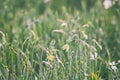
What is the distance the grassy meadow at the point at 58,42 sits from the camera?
8.93 feet

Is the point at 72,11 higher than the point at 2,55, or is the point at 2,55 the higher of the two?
the point at 72,11

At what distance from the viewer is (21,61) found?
113 inches

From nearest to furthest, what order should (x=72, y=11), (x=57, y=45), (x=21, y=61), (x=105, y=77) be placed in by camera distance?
(x=21, y=61) < (x=105, y=77) < (x=57, y=45) < (x=72, y=11)

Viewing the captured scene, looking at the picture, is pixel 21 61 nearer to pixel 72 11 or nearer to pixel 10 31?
pixel 10 31

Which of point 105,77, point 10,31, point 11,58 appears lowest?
point 105,77

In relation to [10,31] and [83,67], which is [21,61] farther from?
[10,31]

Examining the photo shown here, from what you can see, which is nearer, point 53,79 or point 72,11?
point 53,79

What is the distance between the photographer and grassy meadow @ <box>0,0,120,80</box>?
107 inches

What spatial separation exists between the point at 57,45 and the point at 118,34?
0.80m

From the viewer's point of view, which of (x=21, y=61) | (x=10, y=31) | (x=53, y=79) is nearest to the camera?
(x=53, y=79)

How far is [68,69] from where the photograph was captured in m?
2.75

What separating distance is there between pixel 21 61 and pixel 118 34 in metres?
1.40

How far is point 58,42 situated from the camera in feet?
11.3

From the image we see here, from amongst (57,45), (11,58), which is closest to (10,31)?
(57,45)
